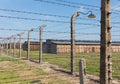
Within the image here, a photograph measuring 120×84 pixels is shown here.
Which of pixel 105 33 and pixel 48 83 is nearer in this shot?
pixel 105 33

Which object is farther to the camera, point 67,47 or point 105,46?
point 67,47

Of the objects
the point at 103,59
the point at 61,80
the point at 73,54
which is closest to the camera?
the point at 103,59

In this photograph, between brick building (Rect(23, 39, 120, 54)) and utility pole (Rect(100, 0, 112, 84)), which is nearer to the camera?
utility pole (Rect(100, 0, 112, 84))

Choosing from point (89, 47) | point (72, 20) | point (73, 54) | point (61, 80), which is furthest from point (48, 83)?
point (89, 47)

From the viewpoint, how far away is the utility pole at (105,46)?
7.29 metres

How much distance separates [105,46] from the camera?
7.39m

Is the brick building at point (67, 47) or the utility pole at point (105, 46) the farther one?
the brick building at point (67, 47)

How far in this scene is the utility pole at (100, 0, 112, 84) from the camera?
7.29 m

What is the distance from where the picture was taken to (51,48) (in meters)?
76.8

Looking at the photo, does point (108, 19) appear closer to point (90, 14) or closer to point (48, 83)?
point (90, 14)

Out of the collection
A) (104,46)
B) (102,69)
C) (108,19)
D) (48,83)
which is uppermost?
(108,19)

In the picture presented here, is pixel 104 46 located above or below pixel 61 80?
above

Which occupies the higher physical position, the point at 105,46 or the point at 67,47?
the point at 67,47

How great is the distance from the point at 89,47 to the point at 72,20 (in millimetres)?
66169
